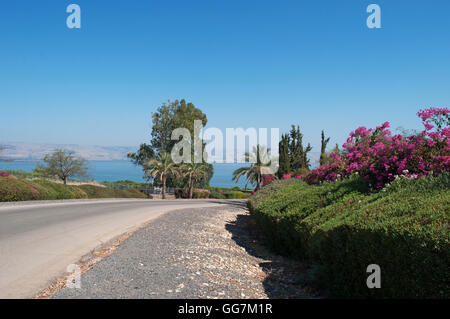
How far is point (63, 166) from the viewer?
4175 centimetres

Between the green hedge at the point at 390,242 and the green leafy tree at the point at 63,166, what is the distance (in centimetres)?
3989

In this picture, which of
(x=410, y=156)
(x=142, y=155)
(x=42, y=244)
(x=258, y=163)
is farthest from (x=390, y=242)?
(x=142, y=155)

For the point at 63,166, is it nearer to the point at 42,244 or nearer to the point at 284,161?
the point at 284,161

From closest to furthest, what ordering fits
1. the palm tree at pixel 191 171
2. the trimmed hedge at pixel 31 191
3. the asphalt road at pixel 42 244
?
the asphalt road at pixel 42 244, the trimmed hedge at pixel 31 191, the palm tree at pixel 191 171

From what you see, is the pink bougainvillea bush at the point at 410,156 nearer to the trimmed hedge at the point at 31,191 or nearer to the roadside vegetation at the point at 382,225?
the roadside vegetation at the point at 382,225

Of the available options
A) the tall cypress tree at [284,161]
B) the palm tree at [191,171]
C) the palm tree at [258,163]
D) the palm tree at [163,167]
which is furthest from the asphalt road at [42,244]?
the palm tree at [191,171]

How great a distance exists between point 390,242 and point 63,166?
43.6 meters

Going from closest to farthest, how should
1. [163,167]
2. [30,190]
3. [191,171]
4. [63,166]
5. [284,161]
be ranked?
[30,190] → [284,161] → [63,166] → [163,167] → [191,171]

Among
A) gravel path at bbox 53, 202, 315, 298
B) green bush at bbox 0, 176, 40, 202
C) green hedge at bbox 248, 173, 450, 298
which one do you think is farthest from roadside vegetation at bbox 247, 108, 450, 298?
green bush at bbox 0, 176, 40, 202

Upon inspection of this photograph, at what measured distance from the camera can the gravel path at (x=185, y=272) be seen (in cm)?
466
